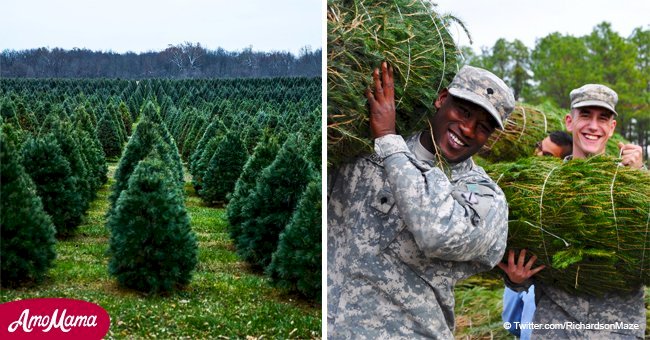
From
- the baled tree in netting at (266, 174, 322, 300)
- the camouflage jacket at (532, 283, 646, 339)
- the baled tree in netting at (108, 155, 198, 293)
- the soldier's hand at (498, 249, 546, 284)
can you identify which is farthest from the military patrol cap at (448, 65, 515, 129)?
the baled tree in netting at (108, 155, 198, 293)

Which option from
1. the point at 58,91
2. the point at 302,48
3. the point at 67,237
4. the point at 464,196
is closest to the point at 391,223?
the point at 464,196

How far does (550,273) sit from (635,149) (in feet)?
2.44

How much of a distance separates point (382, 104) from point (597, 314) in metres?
1.58

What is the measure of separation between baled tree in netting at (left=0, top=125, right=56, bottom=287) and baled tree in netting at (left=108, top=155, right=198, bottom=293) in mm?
301

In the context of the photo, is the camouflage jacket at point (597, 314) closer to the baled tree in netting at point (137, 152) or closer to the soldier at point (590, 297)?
the soldier at point (590, 297)

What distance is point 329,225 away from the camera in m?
3.11

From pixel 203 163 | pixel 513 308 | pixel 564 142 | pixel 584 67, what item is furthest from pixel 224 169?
pixel 584 67

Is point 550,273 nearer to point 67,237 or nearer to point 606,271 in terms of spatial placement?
point 606,271

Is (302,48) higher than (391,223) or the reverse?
higher

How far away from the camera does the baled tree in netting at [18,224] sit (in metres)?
2.98

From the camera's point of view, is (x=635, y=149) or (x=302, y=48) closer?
(x=302, y=48)

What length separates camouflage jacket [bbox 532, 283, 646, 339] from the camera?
361 cm

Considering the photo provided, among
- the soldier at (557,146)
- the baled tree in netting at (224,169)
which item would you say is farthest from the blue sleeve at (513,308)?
the baled tree in netting at (224,169)

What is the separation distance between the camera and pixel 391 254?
2938 millimetres
